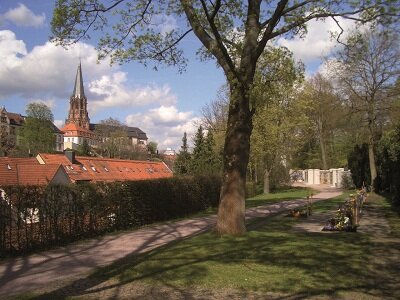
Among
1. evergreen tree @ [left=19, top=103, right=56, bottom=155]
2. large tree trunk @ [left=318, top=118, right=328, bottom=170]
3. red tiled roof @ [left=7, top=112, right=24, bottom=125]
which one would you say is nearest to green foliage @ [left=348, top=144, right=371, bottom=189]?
large tree trunk @ [left=318, top=118, right=328, bottom=170]

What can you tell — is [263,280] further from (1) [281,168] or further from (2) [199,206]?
(1) [281,168]

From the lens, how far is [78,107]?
16125 cm

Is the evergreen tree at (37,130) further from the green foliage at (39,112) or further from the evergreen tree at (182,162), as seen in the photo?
the evergreen tree at (182,162)

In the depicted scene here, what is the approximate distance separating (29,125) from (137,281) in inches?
3916

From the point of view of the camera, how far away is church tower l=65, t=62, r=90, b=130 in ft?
501

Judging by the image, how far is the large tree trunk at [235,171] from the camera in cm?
1273

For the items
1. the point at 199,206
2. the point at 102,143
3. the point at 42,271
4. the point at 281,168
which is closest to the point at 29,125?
the point at 102,143

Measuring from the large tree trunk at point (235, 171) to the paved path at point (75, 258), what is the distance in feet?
6.31

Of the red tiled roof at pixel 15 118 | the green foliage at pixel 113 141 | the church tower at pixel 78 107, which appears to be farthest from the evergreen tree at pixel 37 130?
the church tower at pixel 78 107

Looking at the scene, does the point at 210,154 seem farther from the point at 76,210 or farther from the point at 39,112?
the point at 39,112

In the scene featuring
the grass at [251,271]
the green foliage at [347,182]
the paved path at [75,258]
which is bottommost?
the paved path at [75,258]

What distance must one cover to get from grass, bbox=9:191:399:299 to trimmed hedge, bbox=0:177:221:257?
2987 millimetres

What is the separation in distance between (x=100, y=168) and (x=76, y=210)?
4140 cm

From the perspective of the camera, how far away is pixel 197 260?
9461mm
